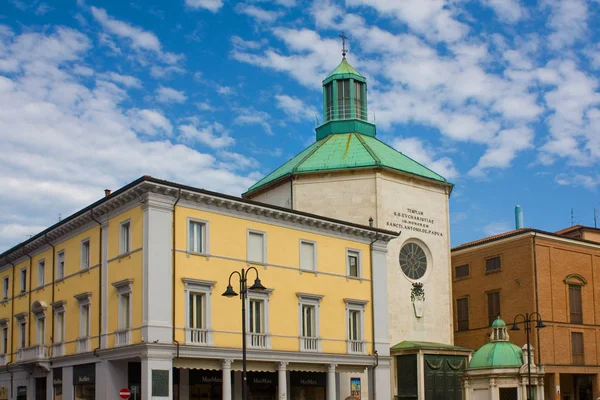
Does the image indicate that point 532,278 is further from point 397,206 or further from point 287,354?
point 287,354

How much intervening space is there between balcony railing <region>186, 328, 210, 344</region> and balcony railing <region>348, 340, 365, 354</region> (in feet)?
28.7

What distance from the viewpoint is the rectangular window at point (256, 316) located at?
120 feet

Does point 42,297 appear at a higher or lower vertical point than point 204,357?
higher

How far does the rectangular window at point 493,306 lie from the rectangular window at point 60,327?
28414 mm

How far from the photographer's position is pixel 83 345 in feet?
122

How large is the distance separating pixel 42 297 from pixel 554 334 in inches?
1228

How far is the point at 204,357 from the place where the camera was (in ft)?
113

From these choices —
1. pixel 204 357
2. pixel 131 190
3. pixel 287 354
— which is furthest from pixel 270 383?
pixel 131 190

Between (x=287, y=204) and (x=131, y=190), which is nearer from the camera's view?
(x=131, y=190)

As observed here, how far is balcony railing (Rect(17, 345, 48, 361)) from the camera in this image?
40531mm

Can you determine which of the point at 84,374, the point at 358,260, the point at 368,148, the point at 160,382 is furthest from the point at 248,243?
the point at 368,148

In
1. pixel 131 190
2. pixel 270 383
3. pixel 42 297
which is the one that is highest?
pixel 131 190

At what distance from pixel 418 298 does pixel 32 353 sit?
22.8 m

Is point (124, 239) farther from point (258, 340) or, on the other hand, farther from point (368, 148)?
point (368, 148)
